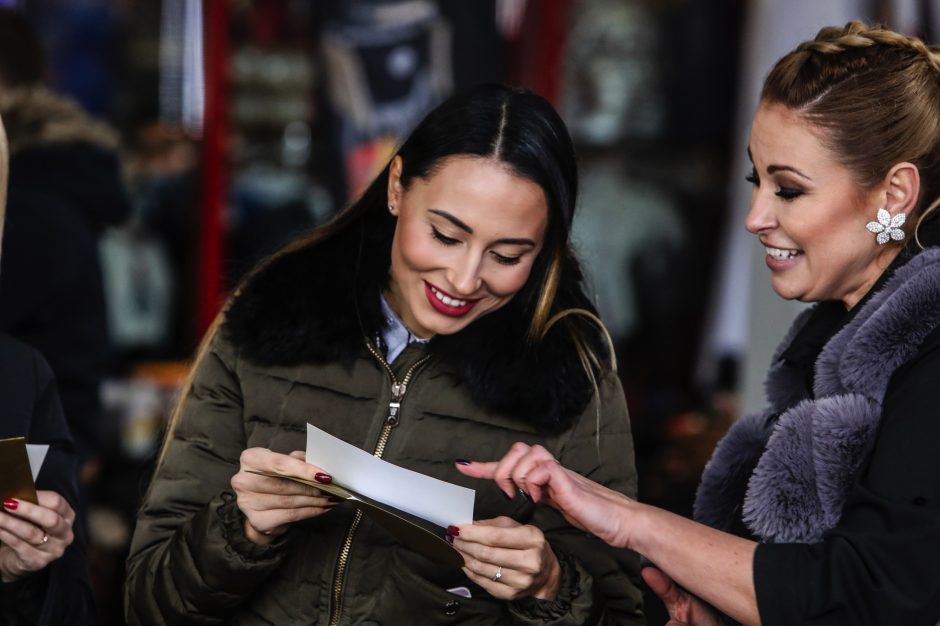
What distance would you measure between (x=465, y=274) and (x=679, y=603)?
0.70 metres

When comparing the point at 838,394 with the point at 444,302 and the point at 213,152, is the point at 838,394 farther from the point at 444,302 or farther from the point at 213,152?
the point at 213,152

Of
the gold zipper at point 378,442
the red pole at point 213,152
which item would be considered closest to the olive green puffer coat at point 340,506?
the gold zipper at point 378,442

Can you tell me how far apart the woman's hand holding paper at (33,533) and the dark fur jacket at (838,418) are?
1.21 meters

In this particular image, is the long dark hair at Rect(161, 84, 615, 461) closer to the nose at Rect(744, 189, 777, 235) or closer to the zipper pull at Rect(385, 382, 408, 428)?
the zipper pull at Rect(385, 382, 408, 428)

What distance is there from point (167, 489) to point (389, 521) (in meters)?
0.59

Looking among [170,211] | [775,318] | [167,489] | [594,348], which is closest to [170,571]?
[167,489]

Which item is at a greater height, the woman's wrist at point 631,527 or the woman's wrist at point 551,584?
the woman's wrist at point 631,527

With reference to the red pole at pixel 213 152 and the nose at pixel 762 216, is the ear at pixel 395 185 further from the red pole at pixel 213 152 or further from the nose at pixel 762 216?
the red pole at pixel 213 152

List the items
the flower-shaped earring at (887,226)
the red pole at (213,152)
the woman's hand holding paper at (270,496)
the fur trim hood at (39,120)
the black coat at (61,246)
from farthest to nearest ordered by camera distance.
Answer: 1. the red pole at (213,152)
2. the fur trim hood at (39,120)
3. the black coat at (61,246)
4. the woman's hand holding paper at (270,496)
5. the flower-shaped earring at (887,226)

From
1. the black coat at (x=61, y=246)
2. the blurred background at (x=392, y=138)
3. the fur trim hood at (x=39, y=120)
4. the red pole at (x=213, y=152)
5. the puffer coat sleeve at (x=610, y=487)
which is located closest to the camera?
the puffer coat sleeve at (x=610, y=487)

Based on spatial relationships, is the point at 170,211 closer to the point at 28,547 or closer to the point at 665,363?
the point at 665,363

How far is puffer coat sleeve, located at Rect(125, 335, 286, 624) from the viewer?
7.31 feet

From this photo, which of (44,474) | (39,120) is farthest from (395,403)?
(39,120)

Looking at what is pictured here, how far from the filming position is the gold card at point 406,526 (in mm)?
1970
